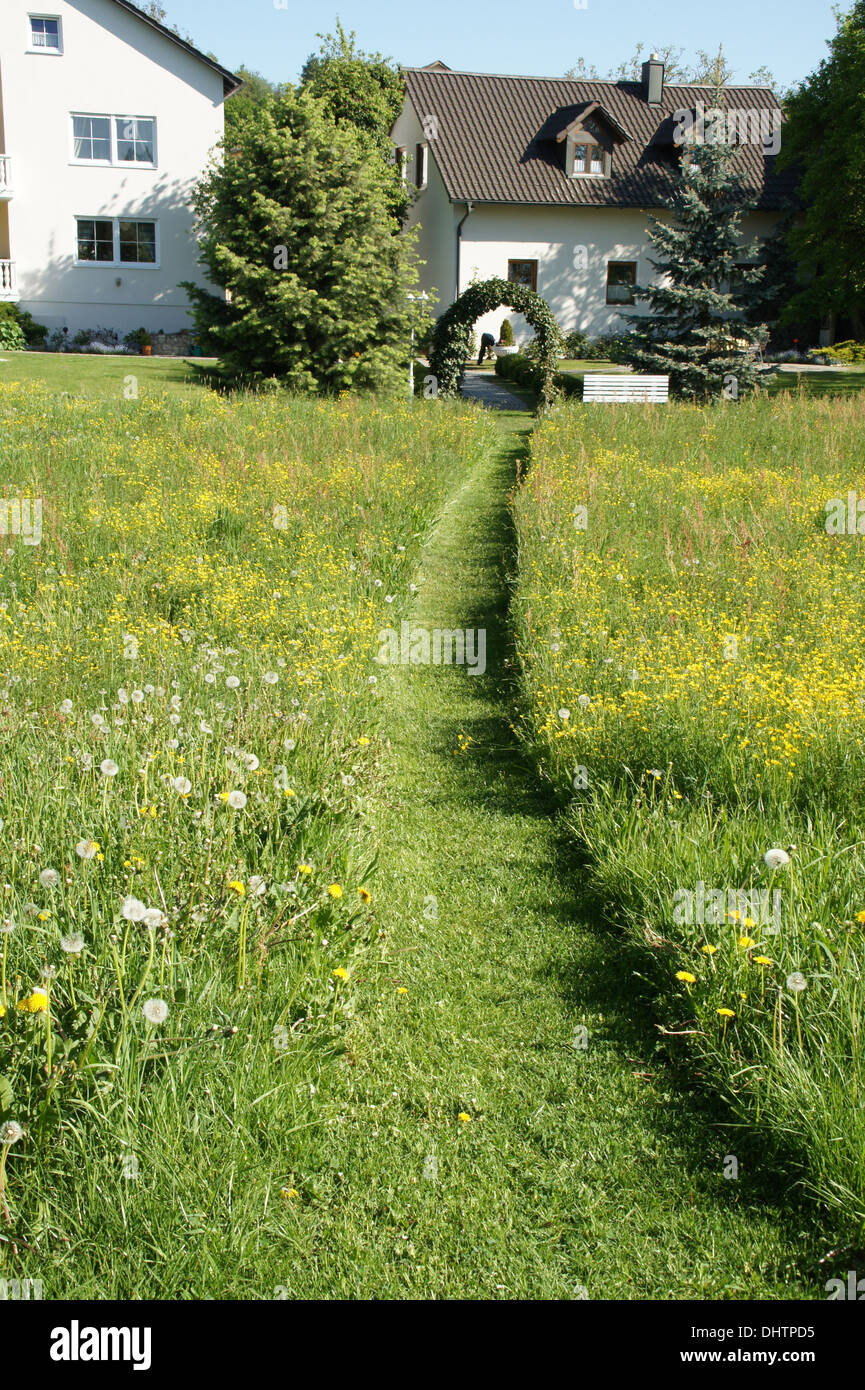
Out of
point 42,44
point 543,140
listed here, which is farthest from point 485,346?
point 42,44

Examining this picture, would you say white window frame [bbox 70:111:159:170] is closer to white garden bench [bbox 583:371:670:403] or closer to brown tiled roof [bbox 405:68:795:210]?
brown tiled roof [bbox 405:68:795:210]

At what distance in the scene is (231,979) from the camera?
11.6 ft

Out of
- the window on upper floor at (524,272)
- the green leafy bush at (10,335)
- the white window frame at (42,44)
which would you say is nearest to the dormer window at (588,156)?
the window on upper floor at (524,272)

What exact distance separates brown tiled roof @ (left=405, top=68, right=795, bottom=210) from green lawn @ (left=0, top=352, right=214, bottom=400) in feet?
40.7

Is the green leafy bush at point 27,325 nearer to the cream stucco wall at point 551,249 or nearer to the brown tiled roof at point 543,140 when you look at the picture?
the cream stucco wall at point 551,249

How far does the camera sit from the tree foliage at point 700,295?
21.1 meters

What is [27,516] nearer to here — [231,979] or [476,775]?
[476,775]

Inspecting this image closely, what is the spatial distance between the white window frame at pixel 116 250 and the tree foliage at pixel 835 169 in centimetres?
1803

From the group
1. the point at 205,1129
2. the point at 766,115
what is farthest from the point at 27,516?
the point at 766,115

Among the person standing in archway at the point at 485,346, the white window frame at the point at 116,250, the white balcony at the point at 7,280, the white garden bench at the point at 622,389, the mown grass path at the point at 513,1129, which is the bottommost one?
the mown grass path at the point at 513,1129

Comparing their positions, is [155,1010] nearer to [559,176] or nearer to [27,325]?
[27,325]

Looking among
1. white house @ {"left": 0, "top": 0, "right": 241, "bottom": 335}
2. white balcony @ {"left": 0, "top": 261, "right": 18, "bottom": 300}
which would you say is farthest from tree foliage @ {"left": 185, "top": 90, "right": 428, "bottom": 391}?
white balcony @ {"left": 0, "top": 261, "right": 18, "bottom": 300}
